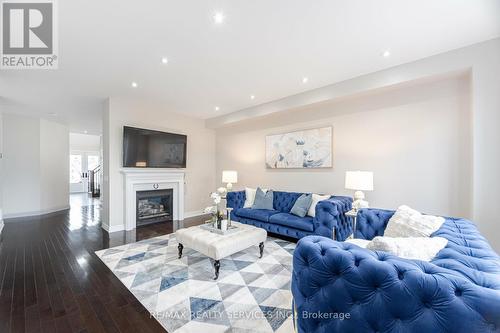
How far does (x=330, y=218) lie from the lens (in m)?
3.40

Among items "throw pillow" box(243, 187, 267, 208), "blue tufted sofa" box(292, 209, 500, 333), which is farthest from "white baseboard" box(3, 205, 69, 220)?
"blue tufted sofa" box(292, 209, 500, 333)

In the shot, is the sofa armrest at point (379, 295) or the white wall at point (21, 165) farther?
the white wall at point (21, 165)

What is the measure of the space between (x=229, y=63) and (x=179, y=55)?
28.5 inches

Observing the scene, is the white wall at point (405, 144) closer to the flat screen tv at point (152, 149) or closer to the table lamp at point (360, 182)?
the table lamp at point (360, 182)

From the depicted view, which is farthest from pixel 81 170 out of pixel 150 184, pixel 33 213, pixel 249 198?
pixel 249 198

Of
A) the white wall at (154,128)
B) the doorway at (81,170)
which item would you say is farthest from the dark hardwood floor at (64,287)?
the doorway at (81,170)

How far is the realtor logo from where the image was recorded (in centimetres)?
216

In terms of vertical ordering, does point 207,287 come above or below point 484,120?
below

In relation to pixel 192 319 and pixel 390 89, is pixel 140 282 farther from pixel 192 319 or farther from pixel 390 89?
pixel 390 89

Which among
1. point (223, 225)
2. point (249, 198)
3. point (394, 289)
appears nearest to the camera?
point (394, 289)

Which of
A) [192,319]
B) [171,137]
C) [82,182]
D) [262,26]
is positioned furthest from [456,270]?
[82,182]

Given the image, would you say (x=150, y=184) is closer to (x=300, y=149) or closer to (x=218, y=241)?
(x=218, y=241)

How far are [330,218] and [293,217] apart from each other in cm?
77

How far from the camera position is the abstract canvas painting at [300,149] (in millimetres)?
4453
